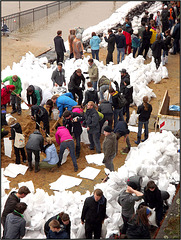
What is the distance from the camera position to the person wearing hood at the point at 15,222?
618 centimetres

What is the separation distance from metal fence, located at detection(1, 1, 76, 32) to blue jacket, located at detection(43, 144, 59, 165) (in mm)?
11467

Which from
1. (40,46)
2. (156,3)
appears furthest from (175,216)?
(156,3)

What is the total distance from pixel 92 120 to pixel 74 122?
41 centimetres

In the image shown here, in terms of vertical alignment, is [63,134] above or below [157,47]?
below

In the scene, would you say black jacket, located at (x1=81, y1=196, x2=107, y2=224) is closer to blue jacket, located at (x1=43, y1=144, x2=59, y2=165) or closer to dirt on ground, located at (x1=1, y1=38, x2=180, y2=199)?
dirt on ground, located at (x1=1, y1=38, x2=180, y2=199)

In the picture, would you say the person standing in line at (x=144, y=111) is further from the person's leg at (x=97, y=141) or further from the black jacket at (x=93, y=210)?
the black jacket at (x=93, y=210)

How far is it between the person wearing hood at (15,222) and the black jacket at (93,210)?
972 millimetres

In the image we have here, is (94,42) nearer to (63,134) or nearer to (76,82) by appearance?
(76,82)

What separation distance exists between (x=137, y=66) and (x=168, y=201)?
22.1 ft

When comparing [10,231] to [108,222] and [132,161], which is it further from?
[132,161]

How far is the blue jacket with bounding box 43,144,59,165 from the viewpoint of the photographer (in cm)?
872

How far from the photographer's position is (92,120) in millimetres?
9180

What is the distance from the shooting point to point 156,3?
23.3m

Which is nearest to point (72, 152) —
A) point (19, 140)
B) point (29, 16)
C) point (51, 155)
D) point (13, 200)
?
point (51, 155)
